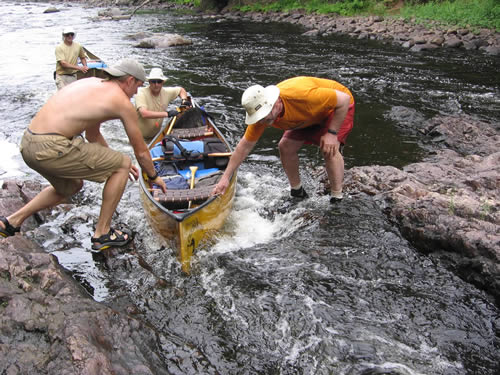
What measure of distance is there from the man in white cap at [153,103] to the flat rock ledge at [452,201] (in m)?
3.27

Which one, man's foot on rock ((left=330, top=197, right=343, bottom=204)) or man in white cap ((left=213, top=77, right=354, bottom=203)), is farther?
man's foot on rock ((left=330, top=197, right=343, bottom=204))

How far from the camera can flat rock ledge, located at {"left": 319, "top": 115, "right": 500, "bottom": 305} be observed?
13.8 feet

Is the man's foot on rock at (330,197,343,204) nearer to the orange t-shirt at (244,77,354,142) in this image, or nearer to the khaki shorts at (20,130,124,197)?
the orange t-shirt at (244,77,354,142)

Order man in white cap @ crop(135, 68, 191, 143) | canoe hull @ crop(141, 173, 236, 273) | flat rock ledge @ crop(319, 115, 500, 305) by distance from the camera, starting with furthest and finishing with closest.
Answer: man in white cap @ crop(135, 68, 191, 143), canoe hull @ crop(141, 173, 236, 273), flat rock ledge @ crop(319, 115, 500, 305)

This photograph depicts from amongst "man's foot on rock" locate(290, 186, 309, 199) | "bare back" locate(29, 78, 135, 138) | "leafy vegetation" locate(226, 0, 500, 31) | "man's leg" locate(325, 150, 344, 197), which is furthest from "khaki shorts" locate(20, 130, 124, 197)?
"leafy vegetation" locate(226, 0, 500, 31)

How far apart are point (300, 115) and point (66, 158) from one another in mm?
2604

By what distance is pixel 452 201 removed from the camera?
16.0ft

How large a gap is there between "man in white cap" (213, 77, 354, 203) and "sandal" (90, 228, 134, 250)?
1208 mm

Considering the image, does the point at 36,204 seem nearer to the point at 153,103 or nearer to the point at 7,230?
the point at 7,230

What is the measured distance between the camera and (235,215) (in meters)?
6.00

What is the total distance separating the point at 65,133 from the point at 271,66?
1172 centimetres

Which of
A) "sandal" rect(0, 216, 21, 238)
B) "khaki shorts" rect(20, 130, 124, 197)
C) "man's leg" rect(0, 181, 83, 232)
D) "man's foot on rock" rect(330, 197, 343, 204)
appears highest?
"khaki shorts" rect(20, 130, 124, 197)

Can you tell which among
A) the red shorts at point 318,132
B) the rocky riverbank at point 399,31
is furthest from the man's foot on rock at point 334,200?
the rocky riverbank at point 399,31

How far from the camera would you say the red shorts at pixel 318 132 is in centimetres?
526
